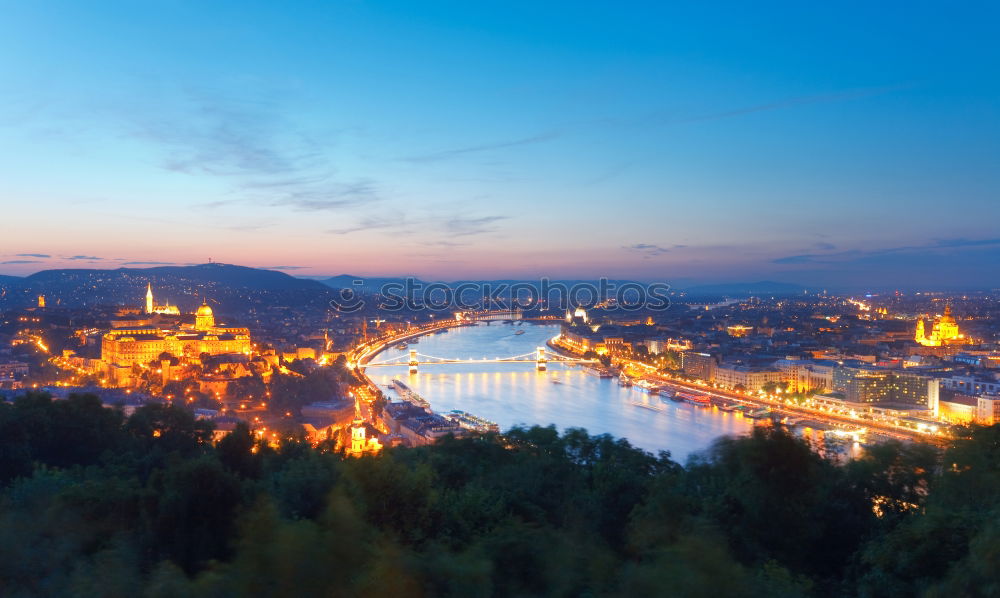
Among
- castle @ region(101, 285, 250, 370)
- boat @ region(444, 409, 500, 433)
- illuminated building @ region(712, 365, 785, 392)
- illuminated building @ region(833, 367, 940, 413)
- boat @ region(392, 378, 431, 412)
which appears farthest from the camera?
castle @ region(101, 285, 250, 370)

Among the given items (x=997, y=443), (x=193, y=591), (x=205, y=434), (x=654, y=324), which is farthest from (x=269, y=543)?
(x=654, y=324)

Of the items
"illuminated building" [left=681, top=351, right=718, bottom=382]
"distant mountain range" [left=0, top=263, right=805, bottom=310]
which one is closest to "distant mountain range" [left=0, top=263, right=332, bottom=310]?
"distant mountain range" [left=0, top=263, right=805, bottom=310]

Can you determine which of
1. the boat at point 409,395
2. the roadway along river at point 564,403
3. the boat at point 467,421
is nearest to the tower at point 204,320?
the roadway along river at point 564,403

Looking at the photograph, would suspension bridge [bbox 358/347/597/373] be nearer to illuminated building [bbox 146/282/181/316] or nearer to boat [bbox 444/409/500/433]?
boat [bbox 444/409/500/433]

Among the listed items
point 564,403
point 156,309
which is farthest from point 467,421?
point 156,309

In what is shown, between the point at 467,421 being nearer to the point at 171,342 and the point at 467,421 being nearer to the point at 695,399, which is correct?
the point at 695,399

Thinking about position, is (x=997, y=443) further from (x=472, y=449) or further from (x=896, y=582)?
(x=472, y=449)
